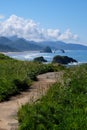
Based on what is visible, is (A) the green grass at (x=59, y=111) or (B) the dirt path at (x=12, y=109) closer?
(A) the green grass at (x=59, y=111)

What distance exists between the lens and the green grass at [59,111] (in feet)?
38.4

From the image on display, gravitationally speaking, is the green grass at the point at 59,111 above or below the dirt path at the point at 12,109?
above

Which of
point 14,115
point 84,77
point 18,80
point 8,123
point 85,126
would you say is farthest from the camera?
point 18,80

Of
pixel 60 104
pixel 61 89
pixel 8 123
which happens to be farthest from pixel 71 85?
pixel 8 123

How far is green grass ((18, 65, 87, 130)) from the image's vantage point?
11703 mm

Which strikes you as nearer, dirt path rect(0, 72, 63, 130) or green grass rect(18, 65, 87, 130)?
green grass rect(18, 65, 87, 130)

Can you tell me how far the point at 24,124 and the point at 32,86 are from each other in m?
8.81

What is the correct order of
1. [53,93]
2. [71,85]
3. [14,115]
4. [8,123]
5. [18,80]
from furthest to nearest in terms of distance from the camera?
1. [18,80]
2. [71,85]
3. [53,93]
4. [14,115]
5. [8,123]

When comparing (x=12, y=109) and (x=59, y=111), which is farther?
(x=12, y=109)

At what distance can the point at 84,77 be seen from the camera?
700 inches

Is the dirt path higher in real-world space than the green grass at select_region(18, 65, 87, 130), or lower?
lower

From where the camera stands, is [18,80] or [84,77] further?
[18,80]

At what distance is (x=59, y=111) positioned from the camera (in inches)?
506

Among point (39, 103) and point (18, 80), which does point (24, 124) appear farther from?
point (18, 80)
